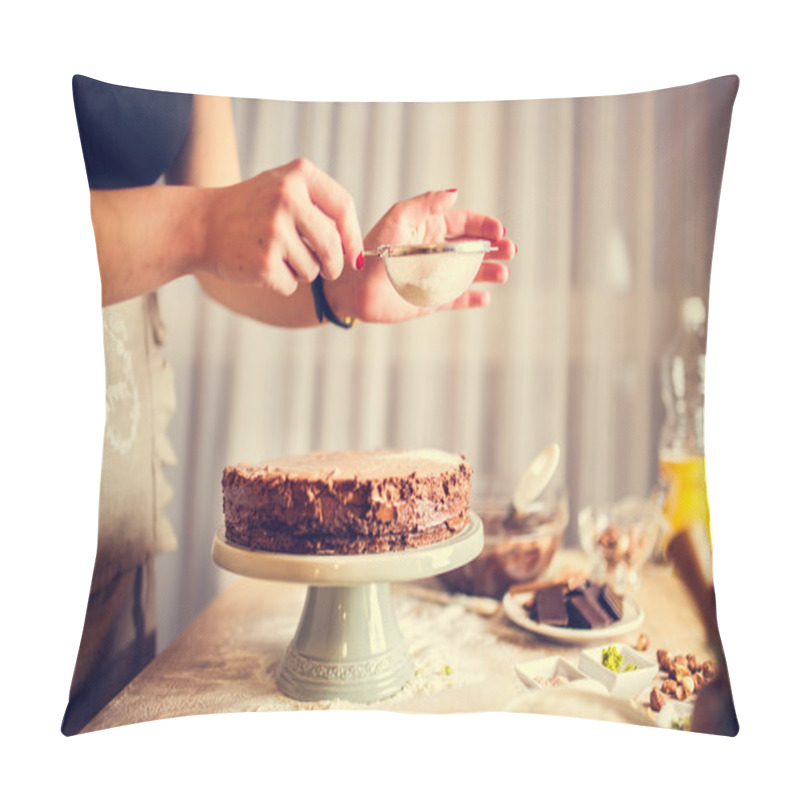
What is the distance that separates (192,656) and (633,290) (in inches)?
35.8

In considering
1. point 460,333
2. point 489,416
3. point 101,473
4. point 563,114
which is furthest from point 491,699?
point 563,114

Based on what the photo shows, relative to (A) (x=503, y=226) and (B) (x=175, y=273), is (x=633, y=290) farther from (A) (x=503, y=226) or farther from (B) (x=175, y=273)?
(B) (x=175, y=273)

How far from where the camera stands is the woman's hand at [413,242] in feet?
3.99

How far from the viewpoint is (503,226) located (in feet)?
3.98

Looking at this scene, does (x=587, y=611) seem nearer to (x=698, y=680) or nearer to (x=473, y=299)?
(x=698, y=680)

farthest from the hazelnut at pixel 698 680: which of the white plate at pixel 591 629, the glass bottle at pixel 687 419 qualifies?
the glass bottle at pixel 687 419

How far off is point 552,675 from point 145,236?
0.94m

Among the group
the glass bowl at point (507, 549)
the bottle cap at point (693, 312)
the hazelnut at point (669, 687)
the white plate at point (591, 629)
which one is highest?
the bottle cap at point (693, 312)

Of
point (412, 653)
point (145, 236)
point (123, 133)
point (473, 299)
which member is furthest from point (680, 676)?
point (123, 133)

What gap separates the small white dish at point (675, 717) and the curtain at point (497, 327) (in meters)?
0.29

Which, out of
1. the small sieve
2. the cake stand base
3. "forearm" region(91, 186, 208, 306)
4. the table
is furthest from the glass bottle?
"forearm" region(91, 186, 208, 306)

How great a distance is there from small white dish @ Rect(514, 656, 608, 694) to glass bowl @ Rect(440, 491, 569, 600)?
Answer: 5.1 inches

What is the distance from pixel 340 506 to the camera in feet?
3.55

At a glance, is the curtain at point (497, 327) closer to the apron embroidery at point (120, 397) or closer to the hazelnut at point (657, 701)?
the apron embroidery at point (120, 397)
